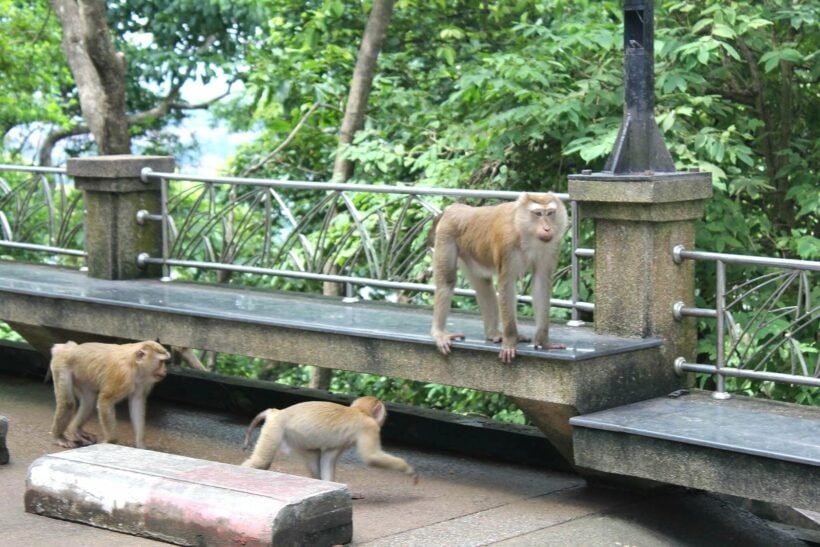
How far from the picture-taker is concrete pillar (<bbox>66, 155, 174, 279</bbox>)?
9.99m

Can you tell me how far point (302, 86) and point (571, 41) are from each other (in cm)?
413

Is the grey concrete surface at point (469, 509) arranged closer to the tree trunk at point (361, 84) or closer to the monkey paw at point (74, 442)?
the monkey paw at point (74, 442)

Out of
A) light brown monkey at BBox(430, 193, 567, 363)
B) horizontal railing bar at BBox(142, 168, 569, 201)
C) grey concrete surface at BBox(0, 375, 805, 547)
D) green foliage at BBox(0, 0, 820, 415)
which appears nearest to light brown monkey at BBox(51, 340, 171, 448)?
grey concrete surface at BBox(0, 375, 805, 547)

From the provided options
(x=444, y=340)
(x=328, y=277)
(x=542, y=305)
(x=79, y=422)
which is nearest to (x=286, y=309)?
(x=328, y=277)

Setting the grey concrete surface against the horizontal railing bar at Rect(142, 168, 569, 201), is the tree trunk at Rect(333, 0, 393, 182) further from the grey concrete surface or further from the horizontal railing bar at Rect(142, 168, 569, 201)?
the grey concrete surface

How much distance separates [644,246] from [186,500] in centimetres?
292

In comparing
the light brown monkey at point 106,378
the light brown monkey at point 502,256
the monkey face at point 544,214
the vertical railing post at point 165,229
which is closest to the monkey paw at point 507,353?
the light brown monkey at point 502,256

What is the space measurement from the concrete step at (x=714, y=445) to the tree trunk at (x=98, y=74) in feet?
24.1

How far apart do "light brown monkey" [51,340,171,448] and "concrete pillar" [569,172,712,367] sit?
278 centimetres

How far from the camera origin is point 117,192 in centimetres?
1003

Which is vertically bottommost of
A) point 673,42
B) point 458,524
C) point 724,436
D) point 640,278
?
point 458,524

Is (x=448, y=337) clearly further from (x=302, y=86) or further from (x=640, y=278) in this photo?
(x=302, y=86)

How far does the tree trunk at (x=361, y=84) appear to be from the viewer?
12.5m

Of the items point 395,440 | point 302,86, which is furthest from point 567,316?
point 302,86
